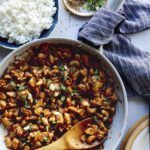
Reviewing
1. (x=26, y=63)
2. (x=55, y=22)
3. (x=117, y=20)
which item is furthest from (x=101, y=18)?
(x=26, y=63)

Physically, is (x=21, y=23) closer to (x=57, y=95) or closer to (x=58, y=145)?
(x=57, y=95)

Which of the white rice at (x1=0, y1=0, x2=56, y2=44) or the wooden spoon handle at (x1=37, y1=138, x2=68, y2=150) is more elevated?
the white rice at (x1=0, y1=0, x2=56, y2=44)

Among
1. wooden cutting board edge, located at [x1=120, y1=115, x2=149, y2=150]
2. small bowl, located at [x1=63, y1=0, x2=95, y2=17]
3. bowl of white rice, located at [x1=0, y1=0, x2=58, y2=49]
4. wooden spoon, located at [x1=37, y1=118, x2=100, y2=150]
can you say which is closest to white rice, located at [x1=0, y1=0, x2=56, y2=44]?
bowl of white rice, located at [x1=0, y1=0, x2=58, y2=49]

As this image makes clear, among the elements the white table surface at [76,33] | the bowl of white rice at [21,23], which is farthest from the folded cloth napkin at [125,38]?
the bowl of white rice at [21,23]

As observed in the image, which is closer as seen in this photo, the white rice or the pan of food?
the pan of food

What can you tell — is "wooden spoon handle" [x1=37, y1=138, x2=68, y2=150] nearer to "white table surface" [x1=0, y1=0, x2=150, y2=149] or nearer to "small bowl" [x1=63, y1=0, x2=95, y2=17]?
"white table surface" [x1=0, y1=0, x2=150, y2=149]

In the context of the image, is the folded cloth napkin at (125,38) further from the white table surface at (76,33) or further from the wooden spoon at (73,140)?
the wooden spoon at (73,140)

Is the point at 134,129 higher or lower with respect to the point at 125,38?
lower

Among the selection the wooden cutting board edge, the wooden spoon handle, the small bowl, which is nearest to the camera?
the wooden spoon handle

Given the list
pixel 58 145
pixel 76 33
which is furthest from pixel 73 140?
pixel 76 33
